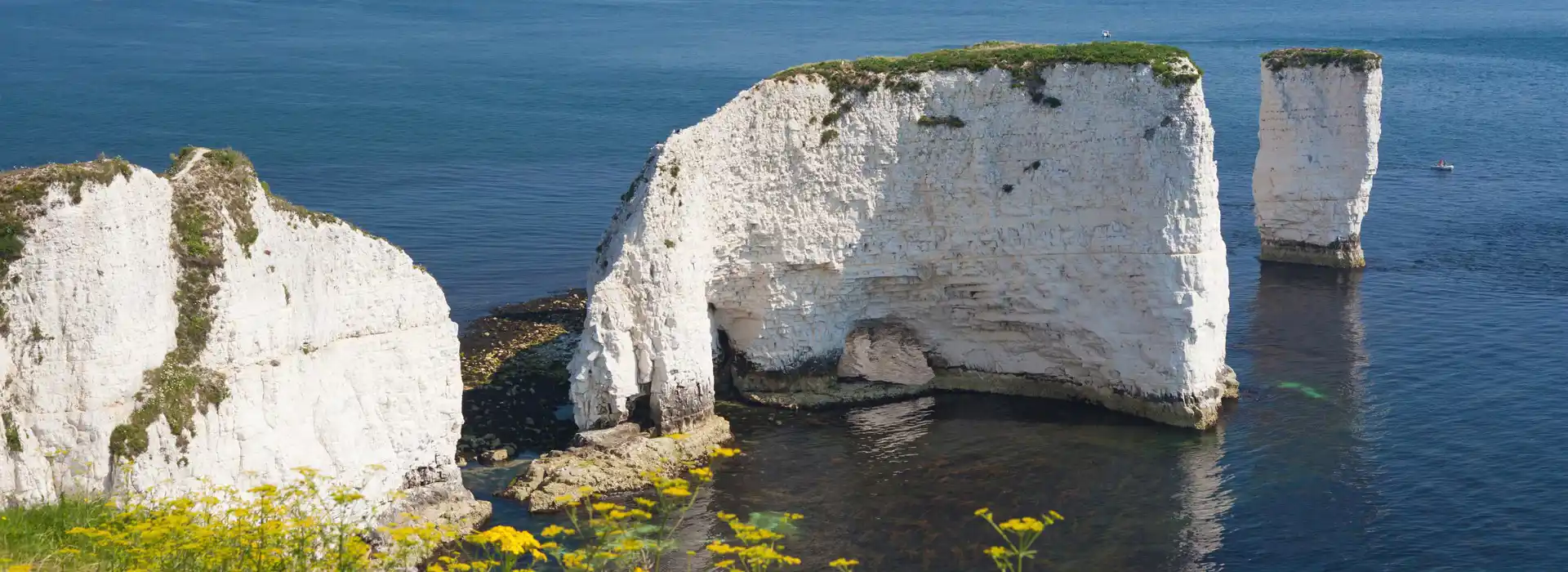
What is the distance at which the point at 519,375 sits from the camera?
150ft

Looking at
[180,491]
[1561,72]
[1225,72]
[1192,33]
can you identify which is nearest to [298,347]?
[180,491]

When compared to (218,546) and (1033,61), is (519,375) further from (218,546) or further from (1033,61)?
(218,546)

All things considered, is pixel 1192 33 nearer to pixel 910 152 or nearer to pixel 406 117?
pixel 406 117

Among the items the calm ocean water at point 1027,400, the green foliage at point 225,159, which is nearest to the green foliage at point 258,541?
the green foliage at point 225,159

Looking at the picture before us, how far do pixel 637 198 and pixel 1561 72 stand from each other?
11534 cm

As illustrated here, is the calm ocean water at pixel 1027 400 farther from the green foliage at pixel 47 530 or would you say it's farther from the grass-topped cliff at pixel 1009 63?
the green foliage at pixel 47 530

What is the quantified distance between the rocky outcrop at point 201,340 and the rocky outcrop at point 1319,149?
141 feet

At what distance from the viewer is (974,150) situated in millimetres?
42938

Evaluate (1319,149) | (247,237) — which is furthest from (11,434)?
(1319,149)

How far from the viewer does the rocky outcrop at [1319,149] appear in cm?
6172

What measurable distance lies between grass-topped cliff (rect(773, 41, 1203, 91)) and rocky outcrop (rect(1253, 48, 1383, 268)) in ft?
72.5

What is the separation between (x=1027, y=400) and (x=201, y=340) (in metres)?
26.2

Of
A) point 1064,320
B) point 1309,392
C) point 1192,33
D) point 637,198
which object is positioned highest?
point 1192,33

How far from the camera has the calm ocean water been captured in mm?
35219
